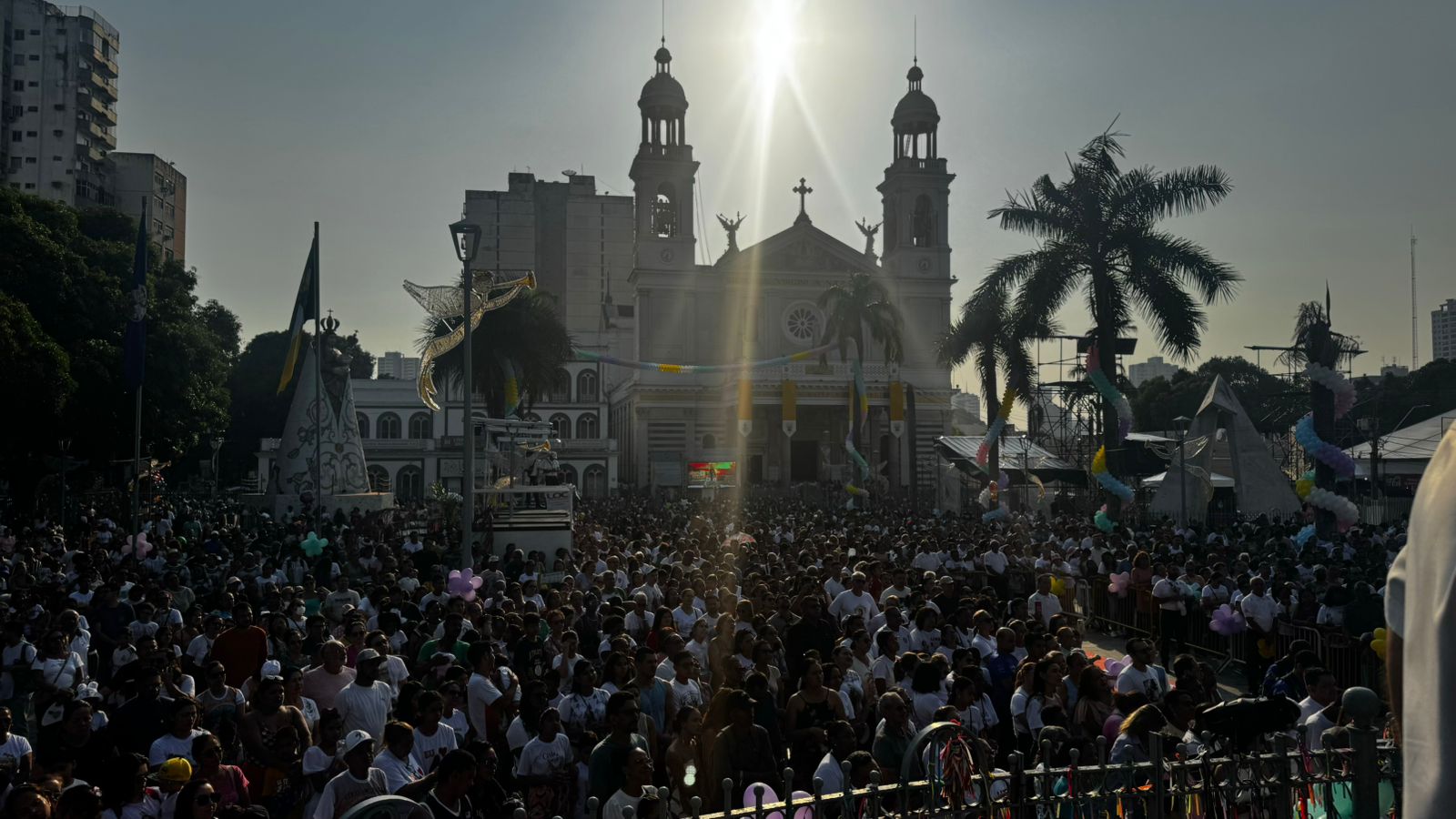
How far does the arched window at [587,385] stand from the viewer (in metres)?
65.4

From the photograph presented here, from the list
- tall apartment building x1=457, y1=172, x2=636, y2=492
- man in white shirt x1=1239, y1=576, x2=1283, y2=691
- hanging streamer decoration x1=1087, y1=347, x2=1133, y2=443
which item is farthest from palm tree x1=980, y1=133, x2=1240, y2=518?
tall apartment building x1=457, y1=172, x2=636, y2=492

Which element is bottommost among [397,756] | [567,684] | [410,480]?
[567,684]

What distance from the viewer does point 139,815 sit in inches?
212

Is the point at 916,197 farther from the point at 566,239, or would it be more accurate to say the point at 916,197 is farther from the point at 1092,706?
the point at 1092,706

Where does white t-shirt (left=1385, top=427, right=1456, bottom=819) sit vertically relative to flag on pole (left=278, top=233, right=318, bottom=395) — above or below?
below

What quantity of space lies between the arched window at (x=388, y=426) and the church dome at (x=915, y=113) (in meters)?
32.6

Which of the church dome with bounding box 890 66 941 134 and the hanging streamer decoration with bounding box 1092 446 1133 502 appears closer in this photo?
the hanging streamer decoration with bounding box 1092 446 1133 502

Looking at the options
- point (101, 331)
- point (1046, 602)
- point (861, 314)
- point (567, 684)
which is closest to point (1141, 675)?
point (1046, 602)

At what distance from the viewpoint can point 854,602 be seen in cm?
1150

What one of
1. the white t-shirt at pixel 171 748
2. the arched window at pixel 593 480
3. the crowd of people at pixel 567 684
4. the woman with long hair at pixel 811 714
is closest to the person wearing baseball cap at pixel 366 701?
the crowd of people at pixel 567 684

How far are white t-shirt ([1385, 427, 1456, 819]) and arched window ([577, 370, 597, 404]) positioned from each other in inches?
2539

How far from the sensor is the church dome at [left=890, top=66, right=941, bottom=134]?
5975 cm

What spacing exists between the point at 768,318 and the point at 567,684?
52.7 m

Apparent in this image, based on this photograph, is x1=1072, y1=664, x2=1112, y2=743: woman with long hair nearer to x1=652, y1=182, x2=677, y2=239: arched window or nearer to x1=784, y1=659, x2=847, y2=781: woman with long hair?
x1=784, y1=659, x2=847, y2=781: woman with long hair
